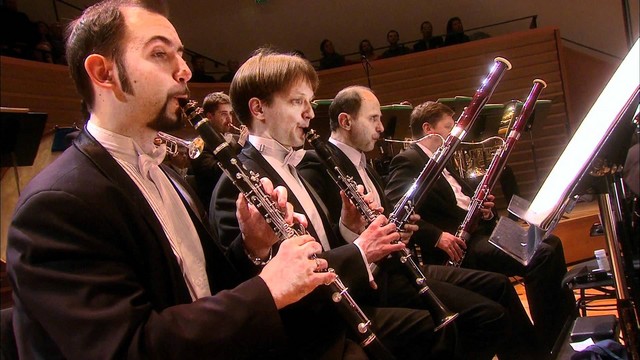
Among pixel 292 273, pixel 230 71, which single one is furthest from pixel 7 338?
pixel 230 71

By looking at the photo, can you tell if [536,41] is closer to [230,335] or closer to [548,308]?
[548,308]

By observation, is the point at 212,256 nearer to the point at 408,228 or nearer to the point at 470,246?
the point at 408,228

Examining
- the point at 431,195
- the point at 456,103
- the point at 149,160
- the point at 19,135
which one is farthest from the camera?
the point at 456,103

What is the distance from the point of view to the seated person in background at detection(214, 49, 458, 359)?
1.79 meters

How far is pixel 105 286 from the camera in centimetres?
103

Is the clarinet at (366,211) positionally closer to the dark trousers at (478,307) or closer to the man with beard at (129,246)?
the dark trousers at (478,307)

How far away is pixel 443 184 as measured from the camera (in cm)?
308

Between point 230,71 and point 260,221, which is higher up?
point 230,71

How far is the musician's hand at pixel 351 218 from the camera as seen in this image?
219cm

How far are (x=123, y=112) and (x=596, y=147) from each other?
1.15 meters

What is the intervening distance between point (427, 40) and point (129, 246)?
7.97 meters

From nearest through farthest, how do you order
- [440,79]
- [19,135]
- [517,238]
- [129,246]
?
[129,246] < [517,238] < [19,135] < [440,79]

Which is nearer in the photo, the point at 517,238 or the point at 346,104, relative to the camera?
the point at 517,238

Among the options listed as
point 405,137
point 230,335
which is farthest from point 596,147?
point 405,137
